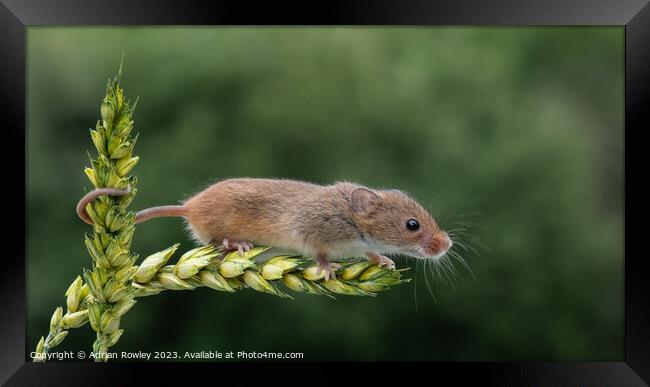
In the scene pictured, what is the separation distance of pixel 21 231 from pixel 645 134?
350 cm

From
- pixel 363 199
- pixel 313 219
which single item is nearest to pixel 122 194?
pixel 313 219

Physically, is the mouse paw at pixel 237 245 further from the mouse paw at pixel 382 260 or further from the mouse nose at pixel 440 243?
the mouse nose at pixel 440 243

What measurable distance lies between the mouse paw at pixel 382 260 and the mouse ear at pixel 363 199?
0.30 meters

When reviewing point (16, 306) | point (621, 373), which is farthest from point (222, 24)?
point (621, 373)

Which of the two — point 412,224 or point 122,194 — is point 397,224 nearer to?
point 412,224

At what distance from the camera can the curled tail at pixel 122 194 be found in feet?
8.63

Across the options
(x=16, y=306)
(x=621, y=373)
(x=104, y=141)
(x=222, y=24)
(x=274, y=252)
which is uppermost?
(x=222, y=24)

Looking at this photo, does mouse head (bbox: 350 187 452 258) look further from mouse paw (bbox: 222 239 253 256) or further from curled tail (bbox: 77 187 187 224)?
curled tail (bbox: 77 187 187 224)

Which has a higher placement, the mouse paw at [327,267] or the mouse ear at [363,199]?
the mouse ear at [363,199]

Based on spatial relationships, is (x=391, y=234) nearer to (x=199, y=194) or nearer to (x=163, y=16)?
(x=199, y=194)

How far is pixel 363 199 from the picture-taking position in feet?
11.6

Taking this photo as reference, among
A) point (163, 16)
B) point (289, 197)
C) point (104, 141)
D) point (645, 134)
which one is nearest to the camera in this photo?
point (104, 141)

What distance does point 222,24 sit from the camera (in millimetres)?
3232

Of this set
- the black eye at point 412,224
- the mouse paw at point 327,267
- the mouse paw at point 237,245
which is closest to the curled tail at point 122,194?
the mouse paw at point 237,245
